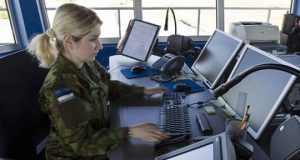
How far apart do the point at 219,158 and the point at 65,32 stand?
82 cm

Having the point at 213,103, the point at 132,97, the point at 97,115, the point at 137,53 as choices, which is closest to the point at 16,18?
the point at 137,53

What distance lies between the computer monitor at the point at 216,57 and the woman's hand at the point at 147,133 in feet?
2.05

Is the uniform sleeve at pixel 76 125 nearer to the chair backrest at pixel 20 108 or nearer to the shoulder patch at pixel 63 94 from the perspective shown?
the shoulder patch at pixel 63 94

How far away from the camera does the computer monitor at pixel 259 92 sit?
0.97 meters

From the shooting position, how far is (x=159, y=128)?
1133 mm

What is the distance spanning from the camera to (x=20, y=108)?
3.84 ft

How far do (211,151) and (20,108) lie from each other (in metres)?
0.88

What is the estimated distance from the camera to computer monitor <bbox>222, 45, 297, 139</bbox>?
0.97 meters

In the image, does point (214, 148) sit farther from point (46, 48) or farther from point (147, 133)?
point (46, 48)

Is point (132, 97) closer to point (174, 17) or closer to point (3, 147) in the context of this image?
point (3, 147)

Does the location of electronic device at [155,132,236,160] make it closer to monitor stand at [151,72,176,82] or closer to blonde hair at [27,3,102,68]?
blonde hair at [27,3,102,68]

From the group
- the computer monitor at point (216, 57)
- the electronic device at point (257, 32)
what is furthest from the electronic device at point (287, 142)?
the electronic device at point (257, 32)

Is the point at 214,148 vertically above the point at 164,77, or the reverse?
the point at 214,148

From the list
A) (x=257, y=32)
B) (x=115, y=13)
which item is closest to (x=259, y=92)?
(x=257, y=32)
